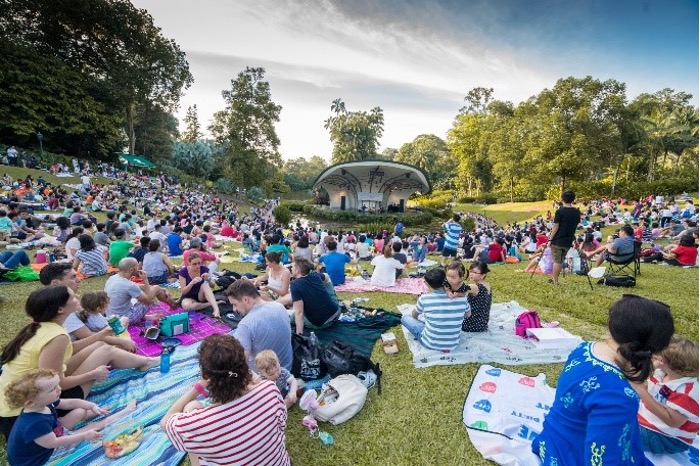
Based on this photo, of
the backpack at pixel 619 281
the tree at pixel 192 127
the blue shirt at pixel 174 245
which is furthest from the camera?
the tree at pixel 192 127

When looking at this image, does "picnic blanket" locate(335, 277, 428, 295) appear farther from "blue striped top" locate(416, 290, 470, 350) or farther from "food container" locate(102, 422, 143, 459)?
"food container" locate(102, 422, 143, 459)

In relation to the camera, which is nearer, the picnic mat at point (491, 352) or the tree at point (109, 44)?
the picnic mat at point (491, 352)

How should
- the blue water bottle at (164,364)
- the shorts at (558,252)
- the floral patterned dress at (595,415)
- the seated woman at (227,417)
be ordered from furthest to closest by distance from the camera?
1. the shorts at (558,252)
2. the blue water bottle at (164,364)
3. the seated woman at (227,417)
4. the floral patterned dress at (595,415)

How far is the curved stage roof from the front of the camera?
31375 mm

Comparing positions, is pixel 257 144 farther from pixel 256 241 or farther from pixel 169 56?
pixel 256 241

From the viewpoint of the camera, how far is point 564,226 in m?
6.47

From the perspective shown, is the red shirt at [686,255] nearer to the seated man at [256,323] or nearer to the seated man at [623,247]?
the seated man at [623,247]

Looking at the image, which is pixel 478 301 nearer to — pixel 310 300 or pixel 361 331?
pixel 361 331

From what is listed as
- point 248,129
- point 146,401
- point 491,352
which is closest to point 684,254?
point 491,352

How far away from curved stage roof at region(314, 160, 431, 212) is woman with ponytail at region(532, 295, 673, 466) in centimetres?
2880

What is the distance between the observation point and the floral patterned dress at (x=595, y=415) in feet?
5.41

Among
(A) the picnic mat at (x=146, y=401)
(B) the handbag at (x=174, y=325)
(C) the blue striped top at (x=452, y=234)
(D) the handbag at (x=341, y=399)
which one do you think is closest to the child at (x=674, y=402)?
(D) the handbag at (x=341, y=399)

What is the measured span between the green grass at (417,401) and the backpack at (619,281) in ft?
1.27

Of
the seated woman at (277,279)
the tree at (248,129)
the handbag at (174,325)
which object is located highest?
the tree at (248,129)
